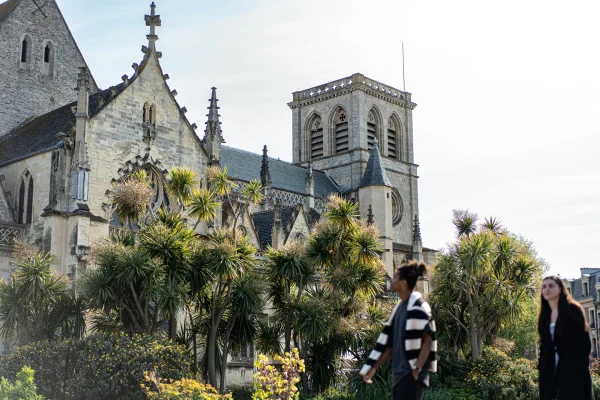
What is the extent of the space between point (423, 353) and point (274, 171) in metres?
55.7

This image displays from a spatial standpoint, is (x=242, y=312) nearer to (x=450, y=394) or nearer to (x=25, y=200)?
(x=450, y=394)

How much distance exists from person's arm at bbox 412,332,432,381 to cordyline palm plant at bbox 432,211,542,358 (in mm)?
19277

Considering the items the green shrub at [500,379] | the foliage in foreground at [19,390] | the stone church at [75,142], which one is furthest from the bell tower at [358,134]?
the foliage in foreground at [19,390]

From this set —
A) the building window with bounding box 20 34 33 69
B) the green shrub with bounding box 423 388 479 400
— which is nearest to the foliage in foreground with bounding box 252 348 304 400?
the green shrub with bounding box 423 388 479 400

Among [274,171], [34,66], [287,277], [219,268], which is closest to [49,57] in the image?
[34,66]

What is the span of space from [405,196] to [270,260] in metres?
49.8

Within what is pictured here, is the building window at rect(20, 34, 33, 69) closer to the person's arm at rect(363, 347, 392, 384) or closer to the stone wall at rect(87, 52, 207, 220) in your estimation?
the stone wall at rect(87, 52, 207, 220)

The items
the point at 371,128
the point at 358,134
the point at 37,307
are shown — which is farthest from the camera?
the point at 371,128

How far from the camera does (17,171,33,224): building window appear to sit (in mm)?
31016

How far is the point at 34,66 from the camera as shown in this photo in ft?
125

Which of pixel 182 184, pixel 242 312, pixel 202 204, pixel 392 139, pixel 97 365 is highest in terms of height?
pixel 392 139

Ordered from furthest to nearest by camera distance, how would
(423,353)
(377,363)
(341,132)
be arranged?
(341,132)
(377,363)
(423,353)

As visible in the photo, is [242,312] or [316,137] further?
[316,137]

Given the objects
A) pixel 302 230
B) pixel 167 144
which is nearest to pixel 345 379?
pixel 167 144
